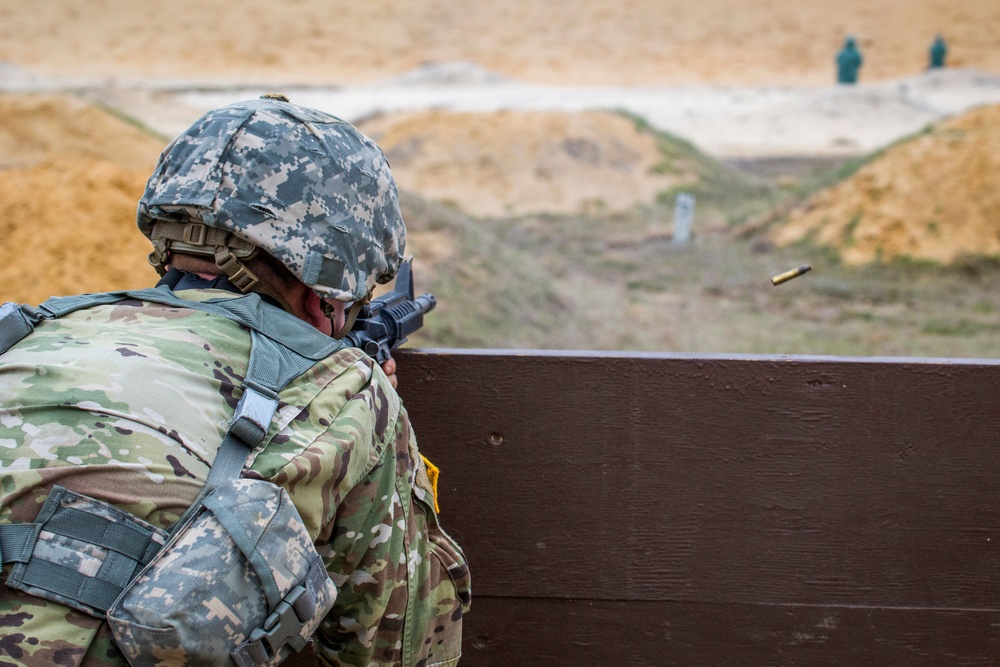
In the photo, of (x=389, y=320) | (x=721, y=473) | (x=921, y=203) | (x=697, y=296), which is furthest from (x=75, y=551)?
(x=921, y=203)

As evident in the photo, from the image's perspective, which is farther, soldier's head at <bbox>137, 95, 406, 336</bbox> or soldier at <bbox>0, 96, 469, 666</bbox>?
soldier's head at <bbox>137, 95, 406, 336</bbox>

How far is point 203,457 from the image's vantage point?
147 centimetres

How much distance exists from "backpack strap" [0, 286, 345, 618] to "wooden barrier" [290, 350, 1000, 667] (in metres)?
0.83

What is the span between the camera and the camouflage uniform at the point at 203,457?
138 centimetres

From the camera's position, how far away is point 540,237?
17609 millimetres

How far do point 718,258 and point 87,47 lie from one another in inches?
1662

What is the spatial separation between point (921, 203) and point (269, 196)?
588 inches

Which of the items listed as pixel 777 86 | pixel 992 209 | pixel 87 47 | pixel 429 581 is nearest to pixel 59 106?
pixel 992 209

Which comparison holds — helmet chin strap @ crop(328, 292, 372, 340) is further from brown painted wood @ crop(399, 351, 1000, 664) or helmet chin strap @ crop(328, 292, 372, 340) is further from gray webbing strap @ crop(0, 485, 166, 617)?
gray webbing strap @ crop(0, 485, 166, 617)

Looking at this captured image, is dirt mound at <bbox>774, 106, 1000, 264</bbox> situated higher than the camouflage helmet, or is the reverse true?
the camouflage helmet

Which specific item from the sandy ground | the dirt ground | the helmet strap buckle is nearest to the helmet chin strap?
the helmet strap buckle

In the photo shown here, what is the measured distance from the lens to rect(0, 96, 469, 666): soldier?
139cm

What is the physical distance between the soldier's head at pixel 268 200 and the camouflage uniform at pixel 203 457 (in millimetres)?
116

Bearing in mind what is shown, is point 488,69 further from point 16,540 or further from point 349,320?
point 16,540
